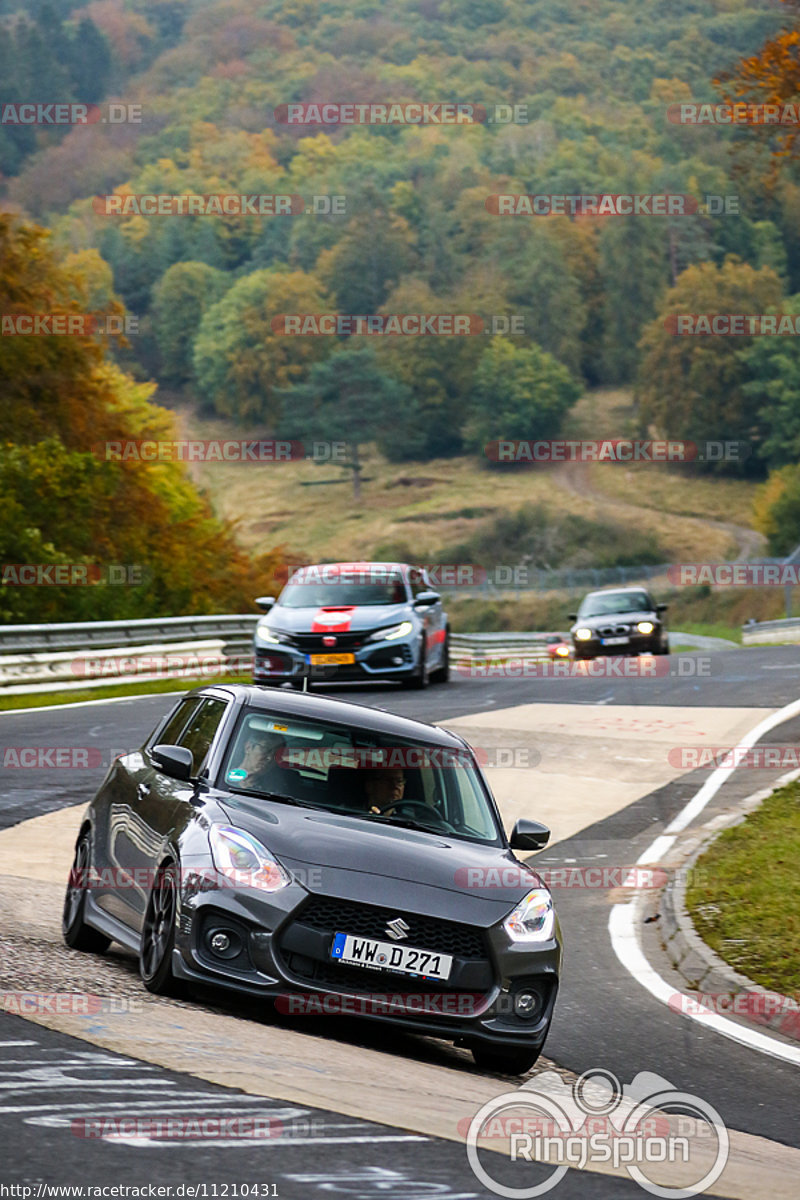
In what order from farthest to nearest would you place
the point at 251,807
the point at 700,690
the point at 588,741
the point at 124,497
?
the point at 124,497, the point at 700,690, the point at 588,741, the point at 251,807

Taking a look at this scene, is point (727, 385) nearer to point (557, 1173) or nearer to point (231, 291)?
point (231, 291)

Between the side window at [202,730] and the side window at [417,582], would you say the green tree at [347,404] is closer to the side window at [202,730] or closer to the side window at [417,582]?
the side window at [417,582]

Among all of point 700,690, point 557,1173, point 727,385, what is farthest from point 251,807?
point 727,385

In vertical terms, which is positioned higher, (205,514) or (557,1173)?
(557,1173)

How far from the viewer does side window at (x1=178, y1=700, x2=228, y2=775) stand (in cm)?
813

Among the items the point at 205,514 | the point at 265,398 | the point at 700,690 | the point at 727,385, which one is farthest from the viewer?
the point at 265,398

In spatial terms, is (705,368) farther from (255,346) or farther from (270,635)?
(270,635)

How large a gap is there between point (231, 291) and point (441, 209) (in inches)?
1206

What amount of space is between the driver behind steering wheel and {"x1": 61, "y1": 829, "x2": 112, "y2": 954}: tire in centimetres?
155

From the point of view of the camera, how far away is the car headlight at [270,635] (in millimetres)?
22538

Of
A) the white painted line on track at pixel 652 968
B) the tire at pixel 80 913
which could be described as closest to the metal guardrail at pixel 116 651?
the white painted line on track at pixel 652 968

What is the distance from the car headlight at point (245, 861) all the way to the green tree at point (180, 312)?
17358 cm

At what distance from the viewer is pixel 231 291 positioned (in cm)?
17225

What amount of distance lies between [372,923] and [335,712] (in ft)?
5.45
